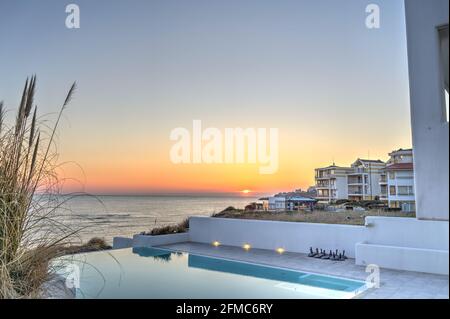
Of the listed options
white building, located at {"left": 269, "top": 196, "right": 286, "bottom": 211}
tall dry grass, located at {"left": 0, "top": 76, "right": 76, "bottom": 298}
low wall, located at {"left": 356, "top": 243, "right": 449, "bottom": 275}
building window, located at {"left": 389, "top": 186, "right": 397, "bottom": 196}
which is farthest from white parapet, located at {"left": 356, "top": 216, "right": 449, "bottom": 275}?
building window, located at {"left": 389, "top": 186, "right": 397, "bottom": 196}

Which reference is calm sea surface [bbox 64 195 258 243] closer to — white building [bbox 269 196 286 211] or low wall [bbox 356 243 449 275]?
white building [bbox 269 196 286 211]

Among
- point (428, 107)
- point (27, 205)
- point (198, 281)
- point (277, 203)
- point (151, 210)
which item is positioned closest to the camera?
point (428, 107)

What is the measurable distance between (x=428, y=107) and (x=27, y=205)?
12.1 feet

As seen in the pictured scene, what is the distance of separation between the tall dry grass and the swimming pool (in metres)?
0.69

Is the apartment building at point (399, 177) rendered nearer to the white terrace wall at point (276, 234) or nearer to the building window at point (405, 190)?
the building window at point (405, 190)

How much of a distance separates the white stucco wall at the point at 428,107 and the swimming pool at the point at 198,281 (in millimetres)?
2201

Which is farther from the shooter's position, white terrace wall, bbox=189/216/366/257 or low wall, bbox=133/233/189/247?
low wall, bbox=133/233/189/247

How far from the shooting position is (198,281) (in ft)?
17.5

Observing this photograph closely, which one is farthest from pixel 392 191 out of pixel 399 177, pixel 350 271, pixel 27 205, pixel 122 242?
pixel 27 205

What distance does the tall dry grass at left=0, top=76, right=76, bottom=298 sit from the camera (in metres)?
3.06

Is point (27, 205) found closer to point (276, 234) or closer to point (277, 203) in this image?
point (276, 234)

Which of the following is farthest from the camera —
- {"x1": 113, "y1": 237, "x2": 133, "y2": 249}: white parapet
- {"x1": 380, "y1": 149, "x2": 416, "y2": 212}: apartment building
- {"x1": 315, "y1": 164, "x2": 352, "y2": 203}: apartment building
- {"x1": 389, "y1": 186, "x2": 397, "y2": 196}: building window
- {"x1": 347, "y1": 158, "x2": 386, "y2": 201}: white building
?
{"x1": 315, "y1": 164, "x2": 352, "y2": 203}: apartment building

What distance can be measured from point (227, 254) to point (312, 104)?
449 centimetres

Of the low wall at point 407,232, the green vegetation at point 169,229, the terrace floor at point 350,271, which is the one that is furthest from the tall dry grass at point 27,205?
the green vegetation at point 169,229
